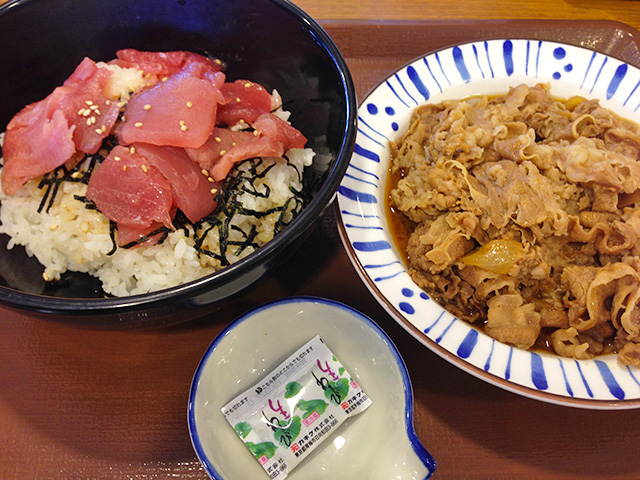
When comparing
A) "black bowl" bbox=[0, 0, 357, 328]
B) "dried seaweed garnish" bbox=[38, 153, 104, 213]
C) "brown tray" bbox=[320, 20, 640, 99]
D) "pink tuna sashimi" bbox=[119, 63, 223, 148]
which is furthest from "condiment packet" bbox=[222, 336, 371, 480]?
"brown tray" bbox=[320, 20, 640, 99]

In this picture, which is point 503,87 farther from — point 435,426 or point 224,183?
point 435,426

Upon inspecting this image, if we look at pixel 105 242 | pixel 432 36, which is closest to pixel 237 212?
pixel 105 242

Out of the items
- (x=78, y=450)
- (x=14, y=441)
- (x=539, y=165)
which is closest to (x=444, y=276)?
(x=539, y=165)

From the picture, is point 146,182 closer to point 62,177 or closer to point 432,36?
point 62,177

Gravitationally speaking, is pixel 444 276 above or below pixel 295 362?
Answer: above

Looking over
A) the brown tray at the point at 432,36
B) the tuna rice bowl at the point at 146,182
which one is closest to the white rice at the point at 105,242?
the tuna rice bowl at the point at 146,182
